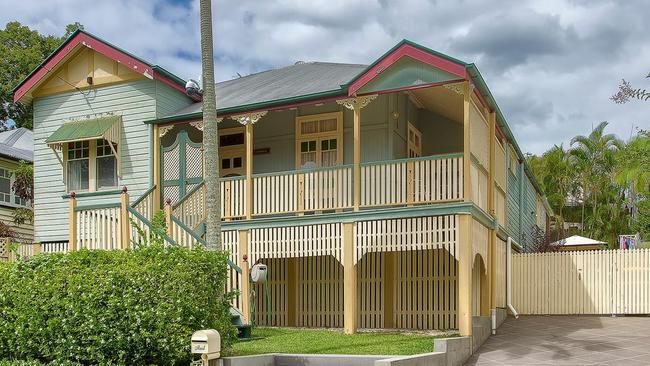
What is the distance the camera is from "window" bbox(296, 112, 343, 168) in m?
17.6

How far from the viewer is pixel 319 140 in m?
17.9

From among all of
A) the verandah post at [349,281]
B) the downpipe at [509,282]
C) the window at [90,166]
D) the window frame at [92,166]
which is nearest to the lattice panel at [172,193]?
the window frame at [92,166]

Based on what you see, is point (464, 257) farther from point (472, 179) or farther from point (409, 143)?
point (409, 143)

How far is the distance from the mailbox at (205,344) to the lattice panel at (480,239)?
20.9 ft

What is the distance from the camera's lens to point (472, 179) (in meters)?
14.7

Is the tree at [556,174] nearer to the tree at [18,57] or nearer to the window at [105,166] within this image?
the tree at [18,57]

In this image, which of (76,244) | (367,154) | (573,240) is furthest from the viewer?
(573,240)

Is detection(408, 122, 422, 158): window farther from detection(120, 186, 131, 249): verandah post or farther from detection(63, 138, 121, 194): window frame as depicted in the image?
detection(63, 138, 121, 194): window frame

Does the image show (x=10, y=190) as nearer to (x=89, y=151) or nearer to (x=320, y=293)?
(x=89, y=151)

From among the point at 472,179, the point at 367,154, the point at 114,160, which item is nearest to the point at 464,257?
the point at 472,179

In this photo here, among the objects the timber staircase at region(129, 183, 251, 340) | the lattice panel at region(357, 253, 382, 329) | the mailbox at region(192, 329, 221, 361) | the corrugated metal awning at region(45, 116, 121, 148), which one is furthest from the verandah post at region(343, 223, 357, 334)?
the corrugated metal awning at region(45, 116, 121, 148)

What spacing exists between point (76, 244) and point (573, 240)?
62.0 feet

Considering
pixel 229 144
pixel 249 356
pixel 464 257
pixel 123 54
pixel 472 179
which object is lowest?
pixel 249 356

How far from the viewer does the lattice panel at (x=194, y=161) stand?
1761 cm
